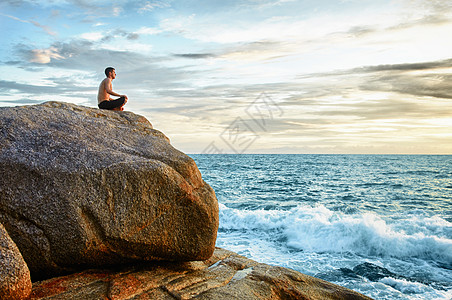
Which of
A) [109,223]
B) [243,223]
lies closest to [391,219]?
[243,223]

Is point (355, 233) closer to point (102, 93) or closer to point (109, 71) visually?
point (102, 93)

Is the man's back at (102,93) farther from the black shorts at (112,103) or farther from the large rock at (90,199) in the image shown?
the large rock at (90,199)

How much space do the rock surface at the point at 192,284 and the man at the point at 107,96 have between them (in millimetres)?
3868

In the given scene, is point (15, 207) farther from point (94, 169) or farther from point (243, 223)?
point (243, 223)

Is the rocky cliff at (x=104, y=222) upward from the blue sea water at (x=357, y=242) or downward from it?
upward

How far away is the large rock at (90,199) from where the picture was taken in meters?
4.15

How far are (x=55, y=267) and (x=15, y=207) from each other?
0.95 meters

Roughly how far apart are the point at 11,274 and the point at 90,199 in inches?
44.7

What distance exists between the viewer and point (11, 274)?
355 centimetres

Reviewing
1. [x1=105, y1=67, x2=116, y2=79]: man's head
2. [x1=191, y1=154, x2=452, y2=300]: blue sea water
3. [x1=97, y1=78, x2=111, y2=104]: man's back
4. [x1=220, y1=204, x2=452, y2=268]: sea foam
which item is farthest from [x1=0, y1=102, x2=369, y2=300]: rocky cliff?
[x1=220, y1=204, x2=452, y2=268]: sea foam

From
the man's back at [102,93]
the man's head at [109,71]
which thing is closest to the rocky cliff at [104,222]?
the man's back at [102,93]

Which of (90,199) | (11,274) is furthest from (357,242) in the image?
(11,274)

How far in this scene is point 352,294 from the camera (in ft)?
16.9

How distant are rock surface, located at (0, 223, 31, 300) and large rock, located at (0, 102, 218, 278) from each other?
18.0 inches
